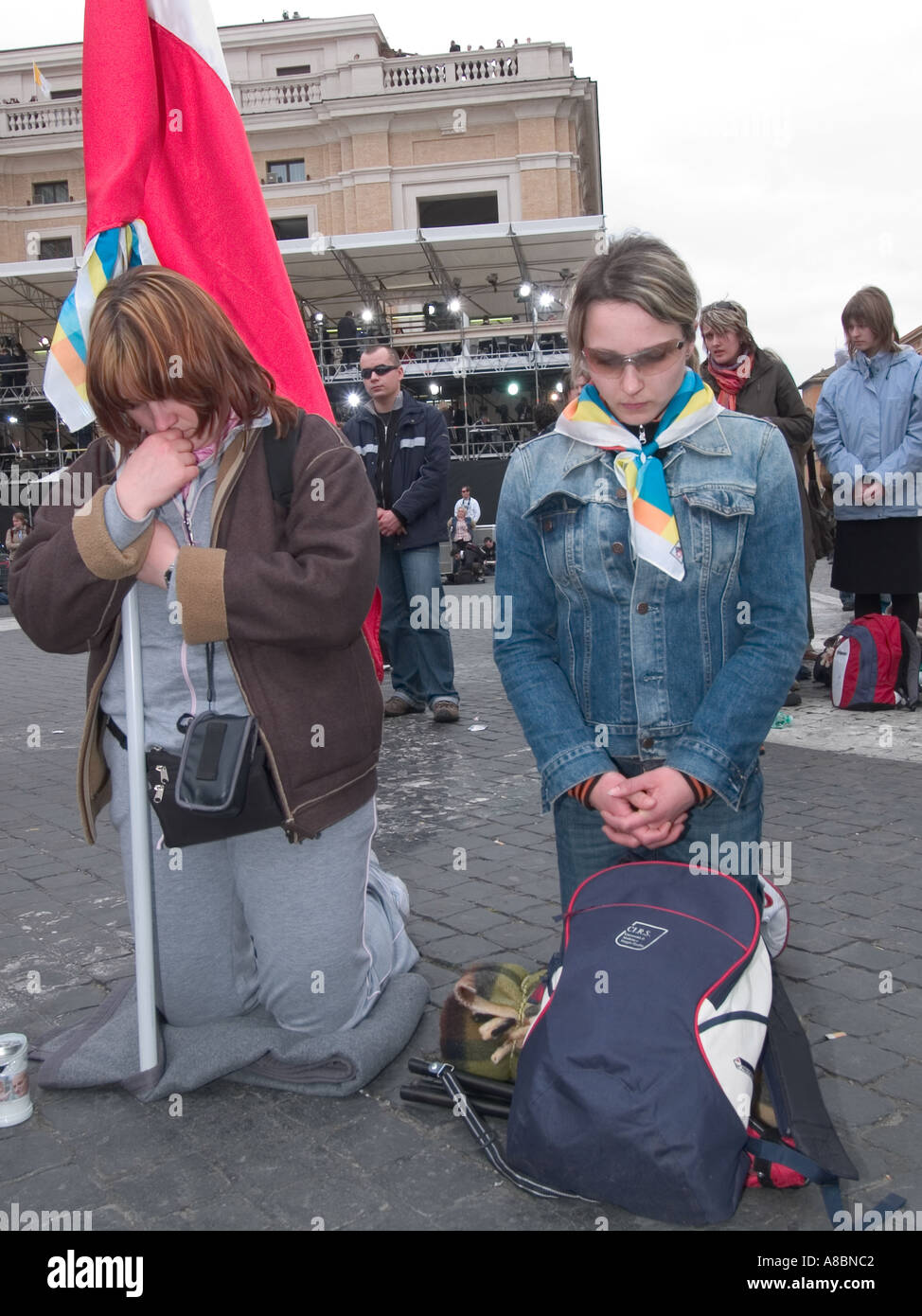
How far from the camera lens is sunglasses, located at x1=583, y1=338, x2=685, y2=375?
2.44 meters

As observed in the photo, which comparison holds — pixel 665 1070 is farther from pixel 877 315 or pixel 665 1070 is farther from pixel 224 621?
pixel 877 315

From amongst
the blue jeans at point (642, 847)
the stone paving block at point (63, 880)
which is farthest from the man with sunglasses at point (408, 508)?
the blue jeans at point (642, 847)

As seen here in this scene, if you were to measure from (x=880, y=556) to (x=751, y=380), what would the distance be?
1356 mm

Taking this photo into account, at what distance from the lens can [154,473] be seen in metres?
2.47

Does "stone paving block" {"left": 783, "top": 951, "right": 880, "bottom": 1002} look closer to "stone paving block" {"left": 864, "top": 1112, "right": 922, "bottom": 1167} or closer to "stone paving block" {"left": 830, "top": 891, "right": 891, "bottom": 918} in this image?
"stone paving block" {"left": 830, "top": 891, "right": 891, "bottom": 918}

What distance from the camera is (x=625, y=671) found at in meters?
2.62

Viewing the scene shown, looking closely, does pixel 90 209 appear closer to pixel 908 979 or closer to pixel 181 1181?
pixel 181 1181

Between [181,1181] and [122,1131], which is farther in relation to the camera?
[122,1131]

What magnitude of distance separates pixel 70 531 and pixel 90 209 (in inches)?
39.8

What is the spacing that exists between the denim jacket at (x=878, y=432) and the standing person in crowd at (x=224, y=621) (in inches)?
184

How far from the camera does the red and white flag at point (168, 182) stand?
2.94m

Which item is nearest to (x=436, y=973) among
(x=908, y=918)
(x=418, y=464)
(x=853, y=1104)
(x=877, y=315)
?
(x=853, y=1104)
